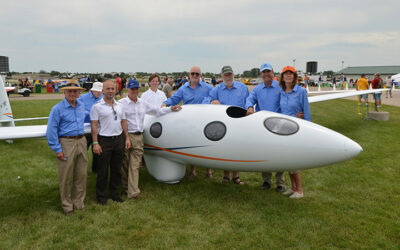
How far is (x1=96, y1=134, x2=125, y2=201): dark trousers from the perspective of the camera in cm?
491

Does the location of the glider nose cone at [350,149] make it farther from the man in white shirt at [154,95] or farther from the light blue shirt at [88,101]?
the light blue shirt at [88,101]

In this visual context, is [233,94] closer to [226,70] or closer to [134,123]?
[226,70]

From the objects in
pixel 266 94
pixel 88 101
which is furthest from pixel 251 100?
pixel 88 101

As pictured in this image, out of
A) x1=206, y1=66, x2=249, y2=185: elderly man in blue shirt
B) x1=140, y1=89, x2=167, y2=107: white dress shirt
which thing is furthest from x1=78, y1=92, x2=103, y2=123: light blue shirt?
x1=206, y1=66, x2=249, y2=185: elderly man in blue shirt

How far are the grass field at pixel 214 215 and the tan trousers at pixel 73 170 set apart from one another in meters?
0.25

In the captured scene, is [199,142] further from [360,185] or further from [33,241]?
[360,185]

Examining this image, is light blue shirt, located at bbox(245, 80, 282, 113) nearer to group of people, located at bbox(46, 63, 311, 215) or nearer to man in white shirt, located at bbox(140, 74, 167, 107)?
group of people, located at bbox(46, 63, 311, 215)

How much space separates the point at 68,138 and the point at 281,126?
3.50 metres

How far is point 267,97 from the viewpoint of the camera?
5.50 m

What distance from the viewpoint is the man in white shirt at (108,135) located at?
4789mm

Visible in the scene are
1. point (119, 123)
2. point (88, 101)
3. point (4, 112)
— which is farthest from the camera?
point (4, 112)

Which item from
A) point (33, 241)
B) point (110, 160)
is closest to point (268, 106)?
point (110, 160)

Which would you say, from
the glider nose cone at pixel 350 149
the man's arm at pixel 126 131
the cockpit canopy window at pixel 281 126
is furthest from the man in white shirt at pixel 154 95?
the glider nose cone at pixel 350 149

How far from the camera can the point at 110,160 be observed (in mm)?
5191
